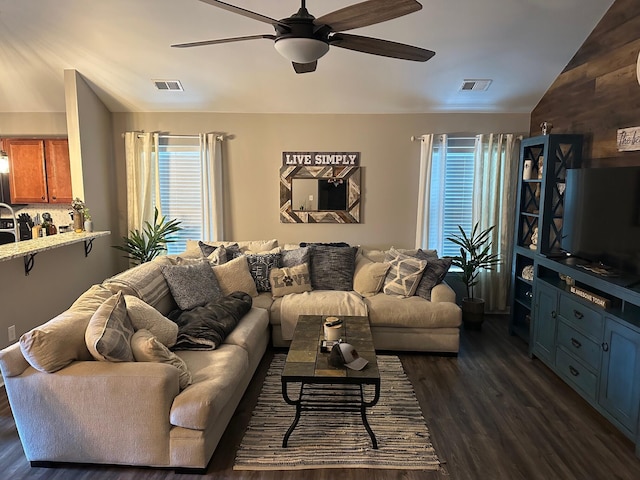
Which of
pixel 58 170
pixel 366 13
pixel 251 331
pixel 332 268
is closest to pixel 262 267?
pixel 332 268

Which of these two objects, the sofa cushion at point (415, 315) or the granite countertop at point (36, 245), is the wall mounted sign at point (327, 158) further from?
the granite countertop at point (36, 245)

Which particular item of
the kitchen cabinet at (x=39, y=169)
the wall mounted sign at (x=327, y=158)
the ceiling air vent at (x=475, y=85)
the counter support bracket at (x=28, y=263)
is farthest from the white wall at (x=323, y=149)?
the counter support bracket at (x=28, y=263)

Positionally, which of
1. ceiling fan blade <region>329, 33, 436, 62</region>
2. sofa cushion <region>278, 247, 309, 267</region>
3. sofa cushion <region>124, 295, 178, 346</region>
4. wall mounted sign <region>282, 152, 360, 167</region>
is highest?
ceiling fan blade <region>329, 33, 436, 62</region>

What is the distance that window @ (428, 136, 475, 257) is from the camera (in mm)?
5148

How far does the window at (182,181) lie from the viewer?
5.24 meters

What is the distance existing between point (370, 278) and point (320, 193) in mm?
1371

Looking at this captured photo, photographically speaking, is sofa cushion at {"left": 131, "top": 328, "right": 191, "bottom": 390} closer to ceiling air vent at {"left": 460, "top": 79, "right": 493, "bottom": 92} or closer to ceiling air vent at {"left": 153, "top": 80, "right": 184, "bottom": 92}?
ceiling air vent at {"left": 153, "top": 80, "right": 184, "bottom": 92}

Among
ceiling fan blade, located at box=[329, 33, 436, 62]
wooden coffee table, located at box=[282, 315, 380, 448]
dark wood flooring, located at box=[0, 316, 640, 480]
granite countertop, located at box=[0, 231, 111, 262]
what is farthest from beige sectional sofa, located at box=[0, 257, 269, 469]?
ceiling fan blade, located at box=[329, 33, 436, 62]

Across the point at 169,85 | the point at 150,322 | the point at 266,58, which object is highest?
the point at 266,58

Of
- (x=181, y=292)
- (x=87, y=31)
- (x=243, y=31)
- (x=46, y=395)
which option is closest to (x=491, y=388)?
(x=181, y=292)

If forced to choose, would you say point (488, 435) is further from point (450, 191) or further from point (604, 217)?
point (450, 191)

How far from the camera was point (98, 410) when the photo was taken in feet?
7.52

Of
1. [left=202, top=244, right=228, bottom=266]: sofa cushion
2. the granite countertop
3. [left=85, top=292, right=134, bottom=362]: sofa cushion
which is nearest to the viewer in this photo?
[left=85, top=292, right=134, bottom=362]: sofa cushion

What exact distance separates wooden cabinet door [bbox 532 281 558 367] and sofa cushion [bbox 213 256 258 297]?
8.87 ft
